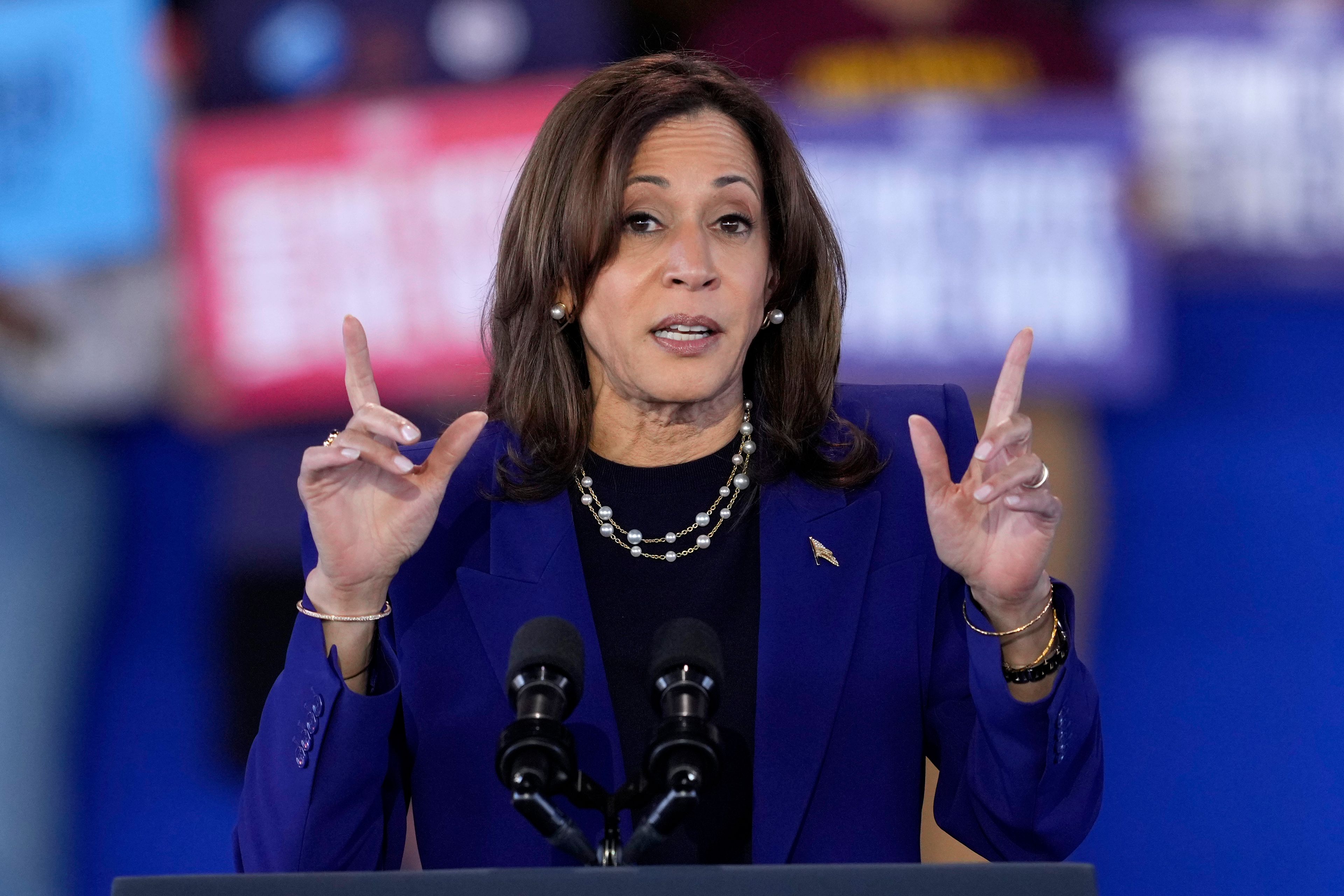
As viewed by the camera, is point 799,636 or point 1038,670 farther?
point 799,636

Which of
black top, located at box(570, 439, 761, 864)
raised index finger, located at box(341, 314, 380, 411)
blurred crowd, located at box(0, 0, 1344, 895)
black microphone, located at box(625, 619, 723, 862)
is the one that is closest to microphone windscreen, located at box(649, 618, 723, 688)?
black microphone, located at box(625, 619, 723, 862)

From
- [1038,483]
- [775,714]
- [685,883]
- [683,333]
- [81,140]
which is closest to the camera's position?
[685,883]

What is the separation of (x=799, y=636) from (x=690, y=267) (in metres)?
0.42

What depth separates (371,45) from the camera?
144 inches

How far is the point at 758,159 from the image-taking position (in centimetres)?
181

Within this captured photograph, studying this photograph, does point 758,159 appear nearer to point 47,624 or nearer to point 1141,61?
point 1141,61

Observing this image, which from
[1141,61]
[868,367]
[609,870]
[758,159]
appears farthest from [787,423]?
[1141,61]

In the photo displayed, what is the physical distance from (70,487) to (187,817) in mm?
872

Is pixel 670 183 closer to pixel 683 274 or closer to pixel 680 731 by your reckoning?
pixel 683 274

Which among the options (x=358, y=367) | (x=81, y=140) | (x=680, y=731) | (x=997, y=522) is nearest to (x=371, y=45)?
(x=81, y=140)

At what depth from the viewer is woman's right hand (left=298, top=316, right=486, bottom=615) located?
145 cm

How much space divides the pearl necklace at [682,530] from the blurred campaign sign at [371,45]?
2.07 meters

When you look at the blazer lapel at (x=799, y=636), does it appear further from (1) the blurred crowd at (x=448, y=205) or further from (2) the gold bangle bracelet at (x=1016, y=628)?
(1) the blurred crowd at (x=448, y=205)

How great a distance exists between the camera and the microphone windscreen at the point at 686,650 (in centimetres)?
115
